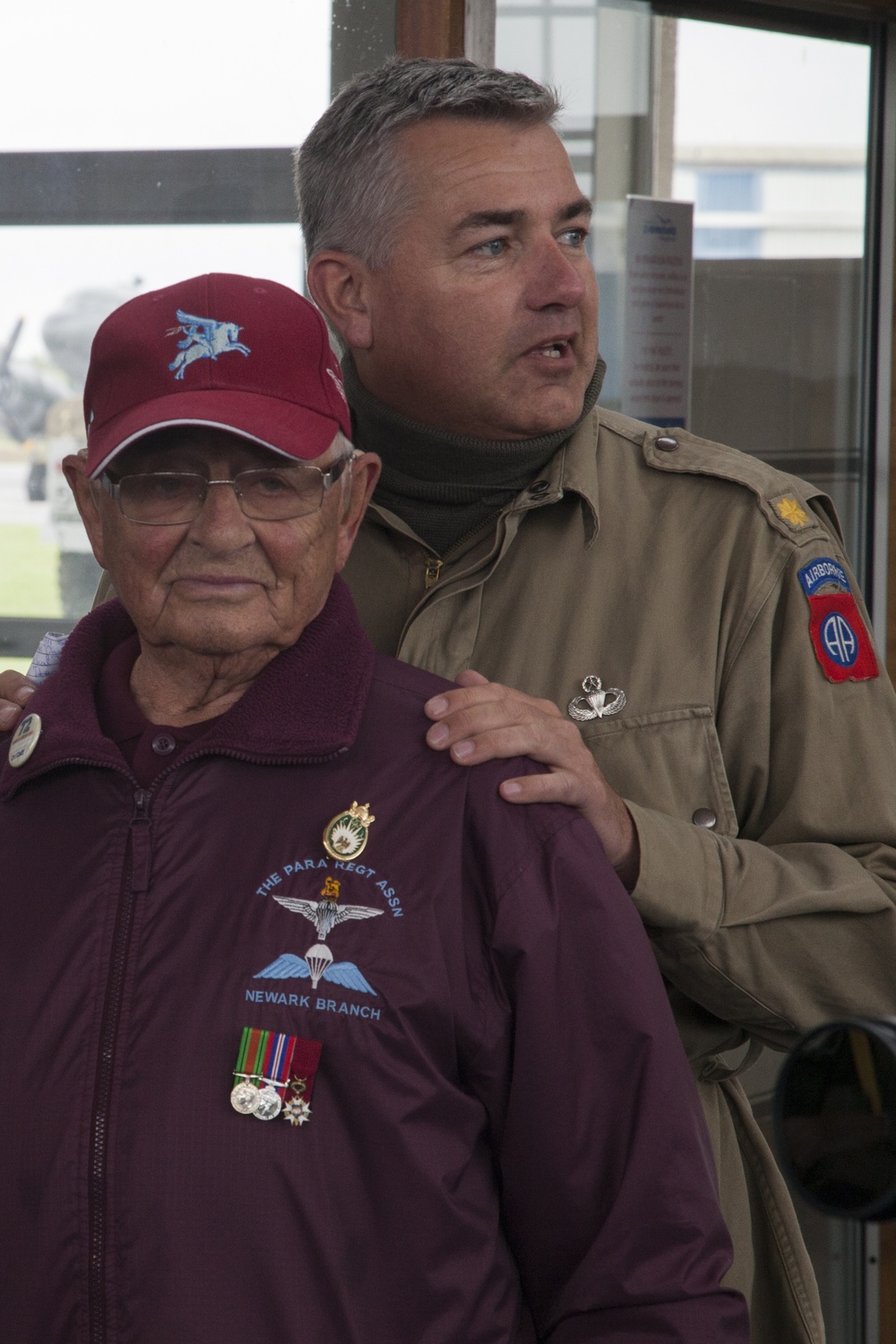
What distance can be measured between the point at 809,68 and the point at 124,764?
7.99 ft

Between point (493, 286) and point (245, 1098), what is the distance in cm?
107

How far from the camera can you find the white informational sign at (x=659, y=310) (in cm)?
309

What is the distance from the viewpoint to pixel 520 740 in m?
1.41

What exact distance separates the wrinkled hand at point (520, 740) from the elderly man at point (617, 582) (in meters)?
0.21

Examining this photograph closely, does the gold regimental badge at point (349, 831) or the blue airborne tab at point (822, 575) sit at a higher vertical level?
the blue airborne tab at point (822, 575)

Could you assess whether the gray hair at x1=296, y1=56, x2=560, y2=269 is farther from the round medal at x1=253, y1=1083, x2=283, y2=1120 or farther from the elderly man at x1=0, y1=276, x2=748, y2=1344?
the round medal at x1=253, y1=1083, x2=283, y2=1120

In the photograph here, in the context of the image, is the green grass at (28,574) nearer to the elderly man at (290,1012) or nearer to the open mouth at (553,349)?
the open mouth at (553,349)

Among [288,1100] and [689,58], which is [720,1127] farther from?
[689,58]

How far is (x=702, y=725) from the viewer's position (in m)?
1.78

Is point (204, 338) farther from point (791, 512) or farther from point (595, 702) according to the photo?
point (791, 512)

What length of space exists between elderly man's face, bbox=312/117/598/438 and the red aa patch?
15.4 inches

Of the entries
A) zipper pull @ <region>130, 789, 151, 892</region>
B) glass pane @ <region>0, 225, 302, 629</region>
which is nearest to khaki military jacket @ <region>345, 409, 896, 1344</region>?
zipper pull @ <region>130, 789, 151, 892</region>

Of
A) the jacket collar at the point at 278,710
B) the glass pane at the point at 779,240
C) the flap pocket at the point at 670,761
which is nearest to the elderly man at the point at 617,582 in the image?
the flap pocket at the point at 670,761

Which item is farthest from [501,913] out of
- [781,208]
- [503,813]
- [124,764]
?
[781,208]
